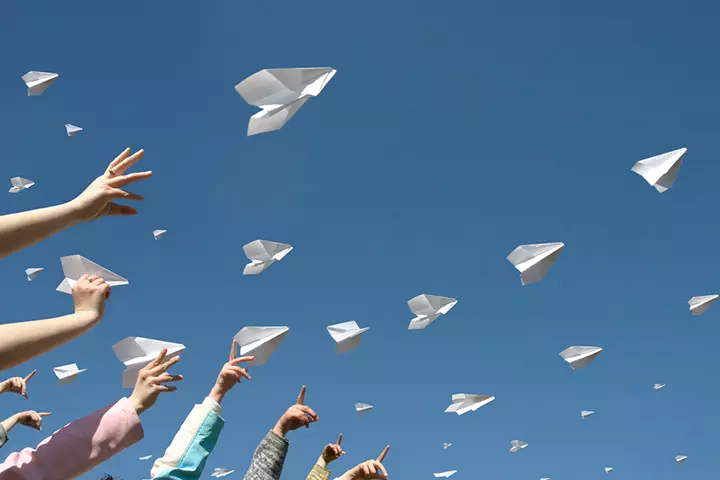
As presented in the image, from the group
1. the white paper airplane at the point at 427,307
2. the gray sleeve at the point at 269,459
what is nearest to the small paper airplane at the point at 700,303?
the white paper airplane at the point at 427,307

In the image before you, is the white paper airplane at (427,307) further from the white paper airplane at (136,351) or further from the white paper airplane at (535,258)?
the white paper airplane at (136,351)

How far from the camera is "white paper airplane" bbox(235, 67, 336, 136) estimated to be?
620cm

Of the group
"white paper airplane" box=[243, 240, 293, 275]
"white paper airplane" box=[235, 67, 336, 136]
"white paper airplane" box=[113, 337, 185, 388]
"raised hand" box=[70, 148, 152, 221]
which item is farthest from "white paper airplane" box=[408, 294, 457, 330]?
"raised hand" box=[70, 148, 152, 221]

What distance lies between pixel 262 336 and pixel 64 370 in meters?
5.52

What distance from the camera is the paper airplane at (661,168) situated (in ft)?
31.7

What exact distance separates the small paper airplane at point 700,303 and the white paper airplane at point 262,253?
8.88 m

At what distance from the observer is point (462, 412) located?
37.7 ft

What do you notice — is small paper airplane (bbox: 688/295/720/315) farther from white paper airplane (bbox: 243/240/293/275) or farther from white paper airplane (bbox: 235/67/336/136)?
white paper airplane (bbox: 235/67/336/136)

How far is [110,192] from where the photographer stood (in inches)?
120

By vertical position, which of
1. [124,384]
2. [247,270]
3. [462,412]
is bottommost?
[462,412]

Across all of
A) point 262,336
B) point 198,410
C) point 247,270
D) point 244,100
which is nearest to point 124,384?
point 198,410

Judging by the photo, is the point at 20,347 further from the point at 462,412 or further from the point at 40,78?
the point at 40,78

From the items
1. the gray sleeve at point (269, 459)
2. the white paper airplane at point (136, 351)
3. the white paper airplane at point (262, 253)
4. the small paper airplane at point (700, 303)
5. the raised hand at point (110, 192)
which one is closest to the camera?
the raised hand at point (110, 192)

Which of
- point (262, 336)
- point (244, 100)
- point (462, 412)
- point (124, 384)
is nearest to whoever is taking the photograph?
point (124, 384)
